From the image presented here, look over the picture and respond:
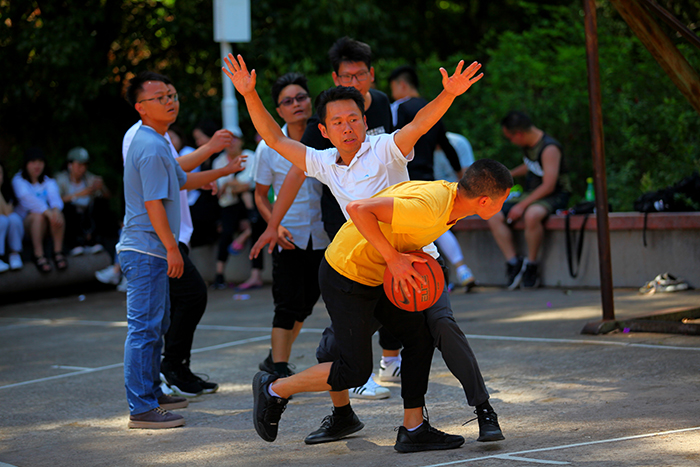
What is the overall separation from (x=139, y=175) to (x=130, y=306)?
771 millimetres

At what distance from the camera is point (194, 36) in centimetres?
1600

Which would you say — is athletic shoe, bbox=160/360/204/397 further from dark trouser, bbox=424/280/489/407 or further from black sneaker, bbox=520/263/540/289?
black sneaker, bbox=520/263/540/289

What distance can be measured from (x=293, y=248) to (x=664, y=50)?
3159mm

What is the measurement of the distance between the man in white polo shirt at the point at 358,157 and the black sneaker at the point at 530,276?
18.1 feet

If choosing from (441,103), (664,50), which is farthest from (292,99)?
(664,50)

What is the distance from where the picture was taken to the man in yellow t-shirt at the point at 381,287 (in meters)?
3.73

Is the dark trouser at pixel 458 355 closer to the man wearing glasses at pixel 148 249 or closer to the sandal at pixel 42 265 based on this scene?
the man wearing glasses at pixel 148 249

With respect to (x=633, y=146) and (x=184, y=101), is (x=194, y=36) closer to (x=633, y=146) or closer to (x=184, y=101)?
(x=184, y=101)

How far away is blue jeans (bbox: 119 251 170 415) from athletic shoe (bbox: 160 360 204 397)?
64 centimetres

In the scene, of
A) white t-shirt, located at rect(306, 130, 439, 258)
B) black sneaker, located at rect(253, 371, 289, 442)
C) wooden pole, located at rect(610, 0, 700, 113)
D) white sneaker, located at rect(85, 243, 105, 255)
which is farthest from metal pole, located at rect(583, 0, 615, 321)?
white sneaker, located at rect(85, 243, 105, 255)

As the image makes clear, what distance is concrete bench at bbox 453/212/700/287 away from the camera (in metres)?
8.69

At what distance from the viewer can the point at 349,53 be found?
17.9 feet

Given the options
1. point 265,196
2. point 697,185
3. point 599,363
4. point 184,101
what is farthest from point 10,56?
point 599,363

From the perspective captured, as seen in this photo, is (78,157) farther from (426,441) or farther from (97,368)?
(426,441)
